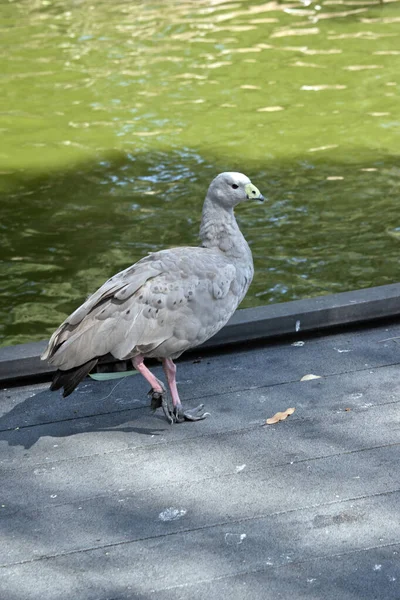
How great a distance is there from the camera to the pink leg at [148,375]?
4.07m

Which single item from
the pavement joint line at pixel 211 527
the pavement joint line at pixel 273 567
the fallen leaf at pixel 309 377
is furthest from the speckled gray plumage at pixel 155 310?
the pavement joint line at pixel 273 567

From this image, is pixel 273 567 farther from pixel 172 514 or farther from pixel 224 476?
pixel 224 476

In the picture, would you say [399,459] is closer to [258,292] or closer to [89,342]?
[89,342]

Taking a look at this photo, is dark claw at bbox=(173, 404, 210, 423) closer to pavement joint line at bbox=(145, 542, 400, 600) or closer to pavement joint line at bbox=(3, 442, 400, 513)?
pavement joint line at bbox=(3, 442, 400, 513)

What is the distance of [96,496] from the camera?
3.47 metres

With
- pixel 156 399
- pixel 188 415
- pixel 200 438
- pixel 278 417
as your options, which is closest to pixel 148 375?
pixel 156 399

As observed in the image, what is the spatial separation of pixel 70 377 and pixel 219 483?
81 cm

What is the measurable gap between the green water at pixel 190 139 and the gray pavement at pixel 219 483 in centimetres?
245

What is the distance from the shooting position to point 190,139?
34.1 ft

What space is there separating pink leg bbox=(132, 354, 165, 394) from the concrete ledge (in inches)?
20.0

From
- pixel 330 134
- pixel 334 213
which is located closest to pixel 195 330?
pixel 334 213

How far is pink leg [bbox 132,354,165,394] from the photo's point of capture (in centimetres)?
407

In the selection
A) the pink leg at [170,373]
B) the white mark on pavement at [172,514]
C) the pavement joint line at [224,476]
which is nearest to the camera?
the white mark on pavement at [172,514]

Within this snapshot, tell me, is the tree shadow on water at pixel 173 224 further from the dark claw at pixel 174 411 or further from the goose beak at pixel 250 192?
the dark claw at pixel 174 411
